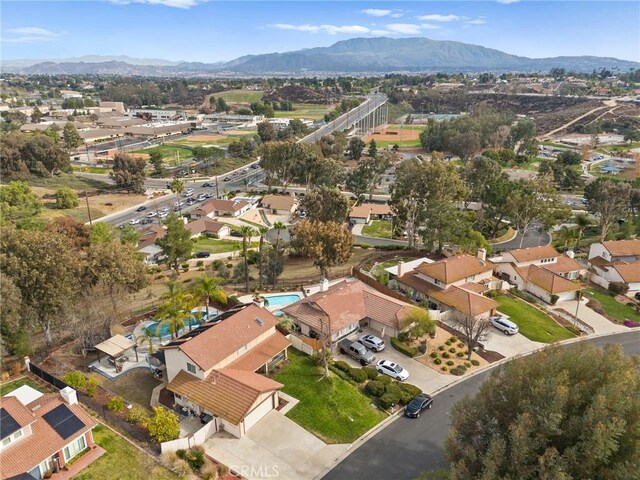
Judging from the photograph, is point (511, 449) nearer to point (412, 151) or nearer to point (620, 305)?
point (620, 305)

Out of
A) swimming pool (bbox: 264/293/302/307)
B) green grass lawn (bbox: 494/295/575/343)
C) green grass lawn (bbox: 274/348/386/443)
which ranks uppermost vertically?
green grass lawn (bbox: 274/348/386/443)

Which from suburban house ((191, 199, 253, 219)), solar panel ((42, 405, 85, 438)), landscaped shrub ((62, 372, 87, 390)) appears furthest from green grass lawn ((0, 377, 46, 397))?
suburban house ((191, 199, 253, 219))

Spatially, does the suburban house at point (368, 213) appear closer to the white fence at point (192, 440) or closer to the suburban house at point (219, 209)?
the suburban house at point (219, 209)

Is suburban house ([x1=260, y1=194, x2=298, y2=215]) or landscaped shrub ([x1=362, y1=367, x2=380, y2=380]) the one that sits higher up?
landscaped shrub ([x1=362, y1=367, x2=380, y2=380])

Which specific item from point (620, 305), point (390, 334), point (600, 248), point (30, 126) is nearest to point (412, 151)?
point (600, 248)

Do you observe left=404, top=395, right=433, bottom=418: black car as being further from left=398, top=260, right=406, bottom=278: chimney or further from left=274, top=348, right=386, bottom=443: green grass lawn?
left=398, top=260, right=406, bottom=278: chimney

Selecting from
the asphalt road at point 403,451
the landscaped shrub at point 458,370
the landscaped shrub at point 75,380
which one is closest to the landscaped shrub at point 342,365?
the asphalt road at point 403,451

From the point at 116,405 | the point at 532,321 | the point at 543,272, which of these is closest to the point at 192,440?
the point at 116,405

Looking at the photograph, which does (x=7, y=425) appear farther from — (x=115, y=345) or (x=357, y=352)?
(x=357, y=352)
